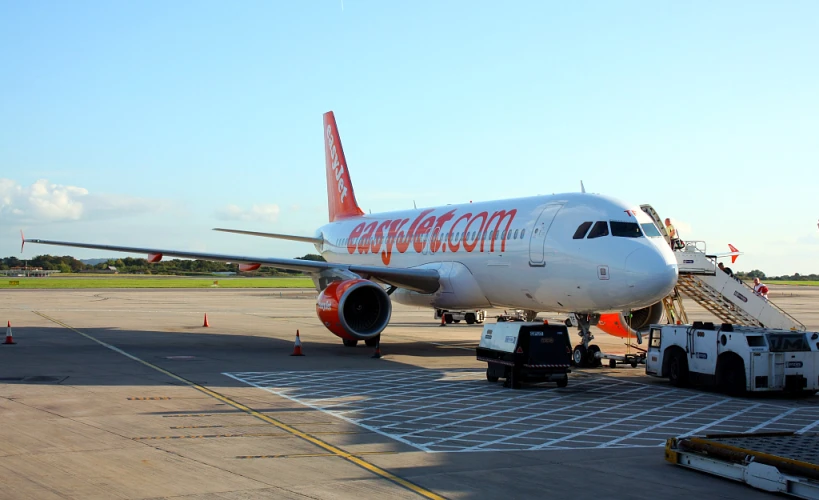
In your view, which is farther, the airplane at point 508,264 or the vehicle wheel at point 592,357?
the vehicle wheel at point 592,357

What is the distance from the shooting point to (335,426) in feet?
41.0

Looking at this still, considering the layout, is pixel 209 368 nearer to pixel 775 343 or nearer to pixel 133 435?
pixel 133 435

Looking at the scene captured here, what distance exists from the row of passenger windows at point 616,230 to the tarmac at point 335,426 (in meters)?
3.27

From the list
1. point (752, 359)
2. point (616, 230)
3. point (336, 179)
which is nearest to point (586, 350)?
point (616, 230)

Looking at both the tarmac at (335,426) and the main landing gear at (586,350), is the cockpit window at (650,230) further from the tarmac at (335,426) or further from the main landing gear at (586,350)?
the tarmac at (335,426)

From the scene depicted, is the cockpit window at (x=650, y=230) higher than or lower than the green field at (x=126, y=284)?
higher

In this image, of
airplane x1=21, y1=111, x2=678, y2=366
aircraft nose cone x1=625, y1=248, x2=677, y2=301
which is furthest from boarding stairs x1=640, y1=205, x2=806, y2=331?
aircraft nose cone x1=625, y1=248, x2=677, y2=301

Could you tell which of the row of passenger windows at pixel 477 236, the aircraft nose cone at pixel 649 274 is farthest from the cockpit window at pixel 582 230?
the row of passenger windows at pixel 477 236

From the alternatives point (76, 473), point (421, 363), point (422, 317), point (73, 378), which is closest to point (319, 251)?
point (422, 317)

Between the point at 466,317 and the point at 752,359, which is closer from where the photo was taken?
the point at 752,359

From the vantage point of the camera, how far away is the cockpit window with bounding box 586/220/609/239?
19.7 m

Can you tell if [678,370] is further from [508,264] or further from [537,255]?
[508,264]

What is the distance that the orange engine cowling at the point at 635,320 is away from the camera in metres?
22.6

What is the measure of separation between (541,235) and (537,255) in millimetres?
526
